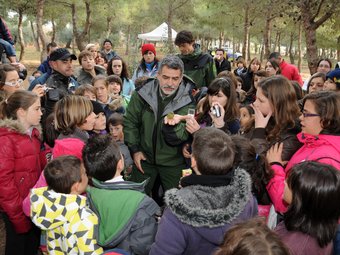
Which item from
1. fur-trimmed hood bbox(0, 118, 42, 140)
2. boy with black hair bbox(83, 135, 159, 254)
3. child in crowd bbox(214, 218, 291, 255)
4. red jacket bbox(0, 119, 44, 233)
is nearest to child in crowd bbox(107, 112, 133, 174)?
red jacket bbox(0, 119, 44, 233)

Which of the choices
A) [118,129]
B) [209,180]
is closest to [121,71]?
[118,129]

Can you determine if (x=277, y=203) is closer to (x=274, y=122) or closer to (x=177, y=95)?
(x=274, y=122)

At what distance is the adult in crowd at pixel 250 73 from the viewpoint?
8.24 metres

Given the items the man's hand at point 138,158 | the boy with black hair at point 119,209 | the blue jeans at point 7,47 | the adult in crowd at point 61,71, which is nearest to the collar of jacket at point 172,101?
the man's hand at point 138,158

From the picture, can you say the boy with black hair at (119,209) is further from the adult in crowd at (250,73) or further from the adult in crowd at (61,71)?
the adult in crowd at (250,73)

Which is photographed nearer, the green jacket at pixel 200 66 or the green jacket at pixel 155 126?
the green jacket at pixel 155 126

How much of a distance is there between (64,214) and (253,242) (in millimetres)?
1448

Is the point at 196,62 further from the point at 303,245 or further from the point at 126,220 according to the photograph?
the point at 303,245

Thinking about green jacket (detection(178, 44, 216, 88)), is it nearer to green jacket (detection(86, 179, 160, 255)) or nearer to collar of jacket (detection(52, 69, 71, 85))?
collar of jacket (detection(52, 69, 71, 85))

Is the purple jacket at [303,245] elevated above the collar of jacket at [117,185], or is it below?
below

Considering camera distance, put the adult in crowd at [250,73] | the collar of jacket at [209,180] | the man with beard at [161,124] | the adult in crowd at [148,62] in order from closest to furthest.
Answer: the collar of jacket at [209,180]
the man with beard at [161,124]
the adult in crowd at [148,62]
the adult in crowd at [250,73]

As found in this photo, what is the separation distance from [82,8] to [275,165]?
2780 cm

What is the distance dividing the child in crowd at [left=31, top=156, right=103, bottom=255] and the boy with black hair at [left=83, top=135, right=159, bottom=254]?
9 cm

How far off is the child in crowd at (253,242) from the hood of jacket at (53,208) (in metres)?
1.28
